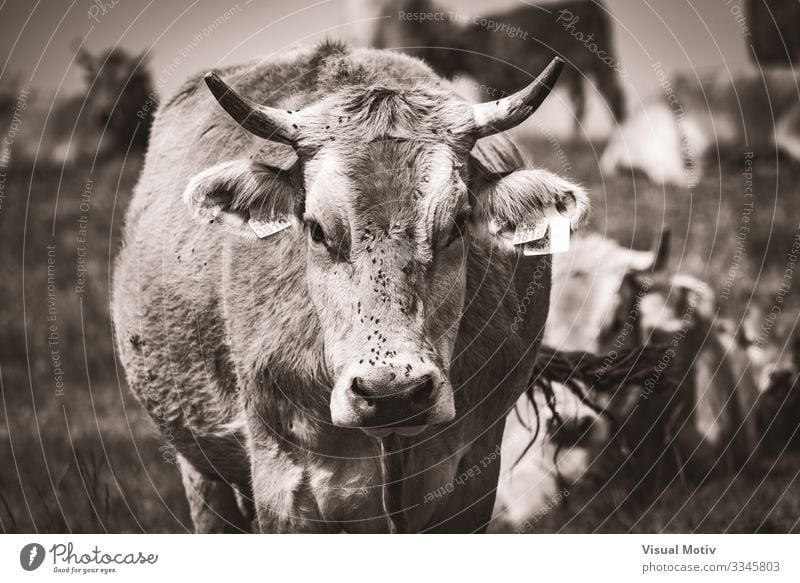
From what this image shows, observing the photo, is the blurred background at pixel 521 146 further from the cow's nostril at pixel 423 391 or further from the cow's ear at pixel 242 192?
the cow's nostril at pixel 423 391

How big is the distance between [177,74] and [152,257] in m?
1.27

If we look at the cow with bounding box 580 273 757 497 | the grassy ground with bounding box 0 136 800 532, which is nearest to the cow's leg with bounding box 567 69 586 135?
the grassy ground with bounding box 0 136 800 532

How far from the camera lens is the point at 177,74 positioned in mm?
7012

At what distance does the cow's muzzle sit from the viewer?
179 inches

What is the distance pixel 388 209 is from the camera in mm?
4859

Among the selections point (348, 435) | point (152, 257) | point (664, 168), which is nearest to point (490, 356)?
point (348, 435)

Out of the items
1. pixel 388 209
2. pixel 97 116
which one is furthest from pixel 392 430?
pixel 97 116

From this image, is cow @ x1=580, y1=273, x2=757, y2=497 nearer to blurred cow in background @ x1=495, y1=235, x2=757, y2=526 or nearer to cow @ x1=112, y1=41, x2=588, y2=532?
blurred cow in background @ x1=495, y1=235, x2=757, y2=526

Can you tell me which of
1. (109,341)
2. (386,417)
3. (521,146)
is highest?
(521,146)

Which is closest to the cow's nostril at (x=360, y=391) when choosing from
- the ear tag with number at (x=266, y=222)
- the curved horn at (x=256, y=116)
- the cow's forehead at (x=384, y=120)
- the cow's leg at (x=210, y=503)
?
the ear tag with number at (x=266, y=222)

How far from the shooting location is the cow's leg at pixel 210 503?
6941 mm

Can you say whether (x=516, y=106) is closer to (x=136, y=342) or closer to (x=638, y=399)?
(x=136, y=342)

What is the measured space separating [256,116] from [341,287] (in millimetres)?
841
